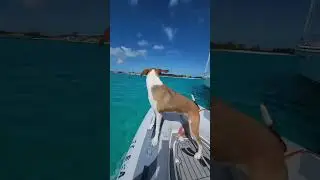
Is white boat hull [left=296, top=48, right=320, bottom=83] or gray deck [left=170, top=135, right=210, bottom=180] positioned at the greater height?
white boat hull [left=296, top=48, right=320, bottom=83]

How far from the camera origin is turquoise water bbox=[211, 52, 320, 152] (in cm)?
283

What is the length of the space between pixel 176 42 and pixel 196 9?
24 centimetres

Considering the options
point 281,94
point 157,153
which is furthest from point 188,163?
point 281,94

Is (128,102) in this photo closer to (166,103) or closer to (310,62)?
(166,103)

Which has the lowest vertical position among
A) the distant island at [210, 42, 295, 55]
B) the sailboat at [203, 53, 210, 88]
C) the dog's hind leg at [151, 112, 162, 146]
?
the dog's hind leg at [151, 112, 162, 146]

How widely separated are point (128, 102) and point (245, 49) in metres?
0.80

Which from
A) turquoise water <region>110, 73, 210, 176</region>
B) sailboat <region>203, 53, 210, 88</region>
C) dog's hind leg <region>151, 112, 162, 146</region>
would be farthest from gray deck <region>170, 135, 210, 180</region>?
sailboat <region>203, 53, 210, 88</region>

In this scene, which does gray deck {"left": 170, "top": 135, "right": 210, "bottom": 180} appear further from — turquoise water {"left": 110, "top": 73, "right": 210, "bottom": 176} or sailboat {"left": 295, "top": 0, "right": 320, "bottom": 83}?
sailboat {"left": 295, "top": 0, "right": 320, "bottom": 83}
